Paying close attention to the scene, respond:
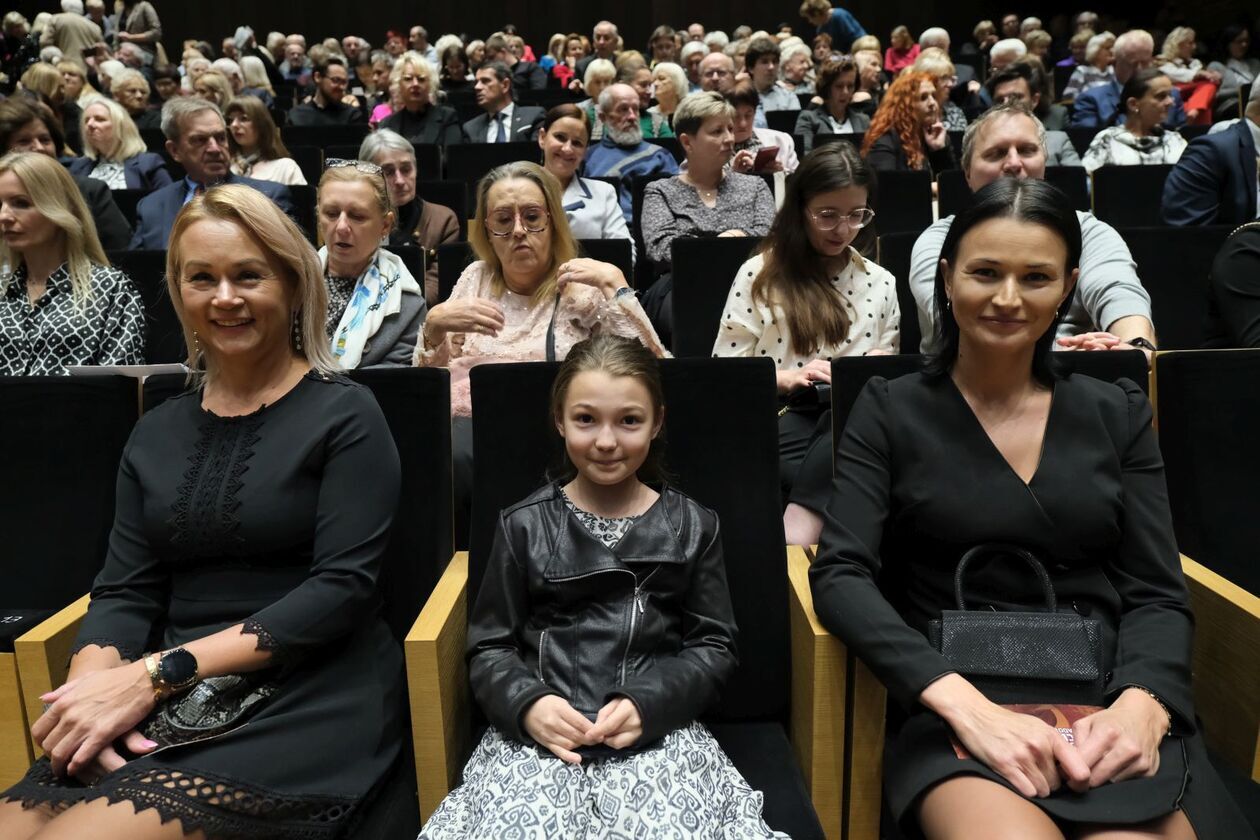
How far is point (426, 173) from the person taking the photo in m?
4.93

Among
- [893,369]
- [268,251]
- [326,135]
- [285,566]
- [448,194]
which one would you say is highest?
[326,135]

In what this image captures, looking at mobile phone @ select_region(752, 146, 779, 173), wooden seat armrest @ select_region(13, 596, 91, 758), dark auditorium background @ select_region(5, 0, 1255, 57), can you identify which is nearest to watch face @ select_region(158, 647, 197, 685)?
wooden seat armrest @ select_region(13, 596, 91, 758)

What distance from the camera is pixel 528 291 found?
2316mm

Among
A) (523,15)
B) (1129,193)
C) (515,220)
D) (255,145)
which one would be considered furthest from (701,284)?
(523,15)

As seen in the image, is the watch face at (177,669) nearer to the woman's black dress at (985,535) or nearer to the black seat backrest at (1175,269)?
the woman's black dress at (985,535)

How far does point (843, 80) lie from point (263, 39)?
893cm

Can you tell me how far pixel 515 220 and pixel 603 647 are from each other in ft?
3.71

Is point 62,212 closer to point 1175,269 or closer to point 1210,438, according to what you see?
point 1210,438

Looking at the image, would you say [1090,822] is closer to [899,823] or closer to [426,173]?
[899,823]

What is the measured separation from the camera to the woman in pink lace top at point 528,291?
2.16 meters

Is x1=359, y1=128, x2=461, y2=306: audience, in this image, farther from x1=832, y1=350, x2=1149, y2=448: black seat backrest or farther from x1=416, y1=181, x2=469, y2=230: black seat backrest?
x1=832, y1=350, x2=1149, y2=448: black seat backrest

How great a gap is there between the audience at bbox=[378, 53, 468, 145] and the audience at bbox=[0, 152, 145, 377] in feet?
10.4

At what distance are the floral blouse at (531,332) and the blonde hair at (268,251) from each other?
0.64 meters

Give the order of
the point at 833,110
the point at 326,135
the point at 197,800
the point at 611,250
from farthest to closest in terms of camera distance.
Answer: the point at 326,135 → the point at 833,110 → the point at 611,250 → the point at 197,800
